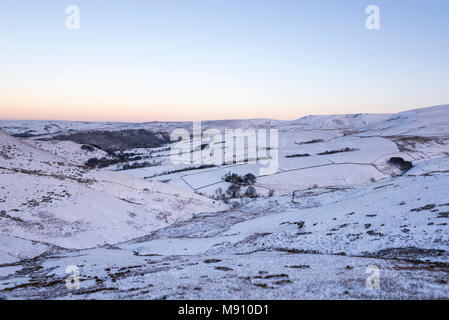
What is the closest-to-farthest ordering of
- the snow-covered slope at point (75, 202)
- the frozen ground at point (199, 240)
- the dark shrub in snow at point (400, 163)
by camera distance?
1. the frozen ground at point (199, 240)
2. the snow-covered slope at point (75, 202)
3. the dark shrub in snow at point (400, 163)

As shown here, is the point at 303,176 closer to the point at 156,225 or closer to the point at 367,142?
the point at 156,225

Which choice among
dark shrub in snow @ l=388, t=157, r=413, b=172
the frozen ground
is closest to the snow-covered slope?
the frozen ground

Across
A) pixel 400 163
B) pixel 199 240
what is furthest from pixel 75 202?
pixel 400 163

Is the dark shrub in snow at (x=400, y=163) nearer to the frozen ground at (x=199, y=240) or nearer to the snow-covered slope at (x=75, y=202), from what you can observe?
the frozen ground at (x=199, y=240)

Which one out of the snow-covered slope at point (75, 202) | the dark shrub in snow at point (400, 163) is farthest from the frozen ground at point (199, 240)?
the dark shrub in snow at point (400, 163)

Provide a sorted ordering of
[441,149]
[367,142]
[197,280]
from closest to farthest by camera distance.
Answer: [197,280], [441,149], [367,142]

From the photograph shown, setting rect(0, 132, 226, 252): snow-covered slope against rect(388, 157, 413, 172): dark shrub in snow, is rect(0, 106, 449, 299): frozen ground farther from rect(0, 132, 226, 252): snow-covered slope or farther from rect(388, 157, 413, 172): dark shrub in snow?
rect(388, 157, 413, 172): dark shrub in snow

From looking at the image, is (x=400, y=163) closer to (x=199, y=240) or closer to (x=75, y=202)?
(x=199, y=240)
